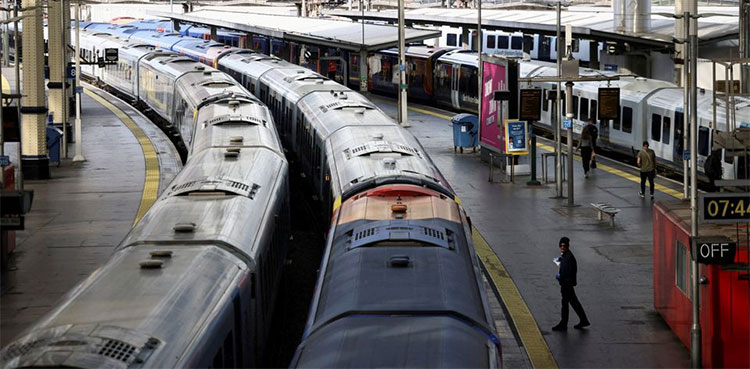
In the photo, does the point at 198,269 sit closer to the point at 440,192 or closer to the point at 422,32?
the point at 440,192

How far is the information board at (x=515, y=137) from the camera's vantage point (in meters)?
31.3

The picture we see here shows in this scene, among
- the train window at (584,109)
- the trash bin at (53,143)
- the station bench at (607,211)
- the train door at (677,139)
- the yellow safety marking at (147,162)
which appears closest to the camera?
the station bench at (607,211)

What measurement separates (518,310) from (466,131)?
19.0m

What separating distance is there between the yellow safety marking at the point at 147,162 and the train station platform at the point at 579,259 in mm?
7112

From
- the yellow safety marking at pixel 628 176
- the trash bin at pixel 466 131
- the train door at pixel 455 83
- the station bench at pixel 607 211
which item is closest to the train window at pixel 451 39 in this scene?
the train door at pixel 455 83

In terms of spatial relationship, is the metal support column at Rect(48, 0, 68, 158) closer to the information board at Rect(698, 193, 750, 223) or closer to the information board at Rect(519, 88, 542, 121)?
the information board at Rect(519, 88, 542, 121)

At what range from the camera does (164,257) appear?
12.0 metres

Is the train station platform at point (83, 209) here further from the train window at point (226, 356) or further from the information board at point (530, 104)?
the information board at point (530, 104)

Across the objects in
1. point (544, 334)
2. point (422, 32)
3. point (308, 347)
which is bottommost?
point (544, 334)

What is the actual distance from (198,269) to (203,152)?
795cm

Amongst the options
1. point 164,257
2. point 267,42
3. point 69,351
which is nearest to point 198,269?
point 164,257

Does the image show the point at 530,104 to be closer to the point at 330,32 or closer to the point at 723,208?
the point at 723,208

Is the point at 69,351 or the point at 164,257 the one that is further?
the point at 164,257

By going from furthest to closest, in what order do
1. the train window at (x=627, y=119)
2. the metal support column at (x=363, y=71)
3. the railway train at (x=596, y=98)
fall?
1. the metal support column at (x=363, y=71)
2. the train window at (x=627, y=119)
3. the railway train at (x=596, y=98)
